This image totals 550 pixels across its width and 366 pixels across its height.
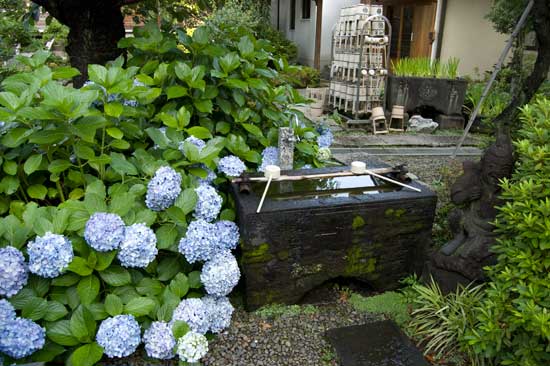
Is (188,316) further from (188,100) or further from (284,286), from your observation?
(188,100)

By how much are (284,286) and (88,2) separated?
93.5 inches

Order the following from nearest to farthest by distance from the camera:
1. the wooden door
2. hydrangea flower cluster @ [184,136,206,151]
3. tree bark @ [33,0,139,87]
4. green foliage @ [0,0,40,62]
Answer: hydrangea flower cluster @ [184,136,206,151] < tree bark @ [33,0,139,87] < green foliage @ [0,0,40,62] < the wooden door

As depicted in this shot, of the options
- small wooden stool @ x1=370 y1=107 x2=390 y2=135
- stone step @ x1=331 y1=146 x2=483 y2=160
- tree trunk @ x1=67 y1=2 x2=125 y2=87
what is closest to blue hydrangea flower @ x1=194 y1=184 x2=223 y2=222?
tree trunk @ x1=67 y1=2 x2=125 y2=87

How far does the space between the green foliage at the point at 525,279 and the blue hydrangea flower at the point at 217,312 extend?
112cm

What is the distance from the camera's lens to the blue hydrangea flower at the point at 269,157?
2.82m

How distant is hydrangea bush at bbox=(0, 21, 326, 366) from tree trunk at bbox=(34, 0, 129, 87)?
647mm

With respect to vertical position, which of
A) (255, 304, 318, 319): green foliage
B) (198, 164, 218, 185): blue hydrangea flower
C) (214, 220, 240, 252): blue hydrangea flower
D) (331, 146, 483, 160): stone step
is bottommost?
(255, 304, 318, 319): green foliage

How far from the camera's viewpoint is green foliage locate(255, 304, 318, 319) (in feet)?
7.71

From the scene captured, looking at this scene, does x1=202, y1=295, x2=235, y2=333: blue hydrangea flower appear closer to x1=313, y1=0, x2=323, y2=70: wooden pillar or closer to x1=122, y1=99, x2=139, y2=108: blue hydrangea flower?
x1=122, y1=99, x2=139, y2=108: blue hydrangea flower

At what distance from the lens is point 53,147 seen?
2219 mm

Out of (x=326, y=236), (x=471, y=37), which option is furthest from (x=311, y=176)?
(x=471, y=37)

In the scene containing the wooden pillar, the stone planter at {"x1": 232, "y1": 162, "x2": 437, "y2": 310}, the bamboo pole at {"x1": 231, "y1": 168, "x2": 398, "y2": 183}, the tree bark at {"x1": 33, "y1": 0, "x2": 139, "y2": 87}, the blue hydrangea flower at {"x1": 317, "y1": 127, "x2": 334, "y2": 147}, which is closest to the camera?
the stone planter at {"x1": 232, "y1": 162, "x2": 437, "y2": 310}

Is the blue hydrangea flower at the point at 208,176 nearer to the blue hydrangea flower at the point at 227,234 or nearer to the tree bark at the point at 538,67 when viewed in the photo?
the blue hydrangea flower at the point at 227,234

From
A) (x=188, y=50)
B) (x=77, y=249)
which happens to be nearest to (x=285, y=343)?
(x=77, y=249)
